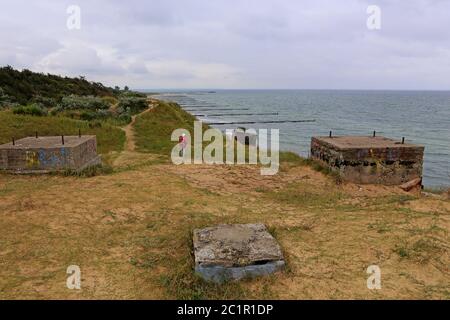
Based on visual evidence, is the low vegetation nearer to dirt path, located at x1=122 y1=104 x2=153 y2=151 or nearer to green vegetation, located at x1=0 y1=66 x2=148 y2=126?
dirt path, located at x1=122 y1=104 x2=153 y2=151

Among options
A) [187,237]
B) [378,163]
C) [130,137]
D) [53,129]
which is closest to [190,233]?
[187,237]

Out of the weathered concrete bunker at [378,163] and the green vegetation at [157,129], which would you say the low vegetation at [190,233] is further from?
the green vegetation at [157,129]

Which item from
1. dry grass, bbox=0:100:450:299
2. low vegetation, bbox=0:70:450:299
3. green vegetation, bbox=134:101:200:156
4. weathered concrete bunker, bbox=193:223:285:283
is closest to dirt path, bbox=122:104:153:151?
green vegetation, bbox=134:101:200:156

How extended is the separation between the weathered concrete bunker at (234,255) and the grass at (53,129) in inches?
504

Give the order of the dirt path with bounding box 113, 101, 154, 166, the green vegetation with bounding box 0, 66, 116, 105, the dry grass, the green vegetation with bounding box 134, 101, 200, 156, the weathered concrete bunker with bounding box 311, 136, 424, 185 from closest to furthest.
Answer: the dry grass < the weathered concrete bunker with bounding box 311, 136, 424, 185 < the dirt path with bounding box 113, 101, 154, 166 < the green vegetation with bounding box 134, 101, 200, 156 < the green vegetation with bounding box 0, 66, 116, 105

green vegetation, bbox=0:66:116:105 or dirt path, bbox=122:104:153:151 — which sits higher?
green vegetation, bbox=0:66:116:105

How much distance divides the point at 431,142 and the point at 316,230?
3487 centimetres

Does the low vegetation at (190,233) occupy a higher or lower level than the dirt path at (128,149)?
lower

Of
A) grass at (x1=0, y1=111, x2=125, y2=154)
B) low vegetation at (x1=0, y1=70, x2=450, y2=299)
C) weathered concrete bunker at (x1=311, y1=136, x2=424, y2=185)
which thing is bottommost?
low vegetation at (x1=0, y1=70, x2=450, y2=299)

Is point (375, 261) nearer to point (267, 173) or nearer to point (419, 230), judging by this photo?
point (419, 230)

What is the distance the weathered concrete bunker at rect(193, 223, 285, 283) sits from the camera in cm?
549

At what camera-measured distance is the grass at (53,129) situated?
18109 mm

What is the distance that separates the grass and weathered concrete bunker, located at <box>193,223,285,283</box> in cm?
1281

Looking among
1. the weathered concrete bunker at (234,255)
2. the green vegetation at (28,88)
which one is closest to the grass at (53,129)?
the weathered concrete bunker at (234,255)
